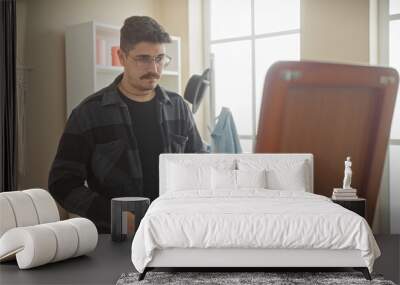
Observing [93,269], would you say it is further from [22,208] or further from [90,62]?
[90,62]

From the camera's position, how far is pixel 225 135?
623 cm

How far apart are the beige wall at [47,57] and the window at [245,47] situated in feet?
2.23

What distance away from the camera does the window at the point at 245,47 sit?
19.9ft

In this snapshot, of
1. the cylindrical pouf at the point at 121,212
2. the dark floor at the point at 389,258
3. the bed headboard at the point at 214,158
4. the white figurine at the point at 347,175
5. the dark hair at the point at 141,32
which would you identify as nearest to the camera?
the dark floor at the point at 389,258

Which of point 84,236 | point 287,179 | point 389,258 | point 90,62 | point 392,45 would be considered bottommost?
point 389,258

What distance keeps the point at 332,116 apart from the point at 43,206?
2.65 metres

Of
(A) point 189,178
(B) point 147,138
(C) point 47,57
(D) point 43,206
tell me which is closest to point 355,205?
(A) point 189,178

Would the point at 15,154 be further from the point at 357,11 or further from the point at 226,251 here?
the point at 357,11

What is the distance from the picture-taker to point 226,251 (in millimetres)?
4273

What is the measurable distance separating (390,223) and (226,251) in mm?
2369

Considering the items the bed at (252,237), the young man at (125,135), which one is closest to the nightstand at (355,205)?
the bed at (252,237)

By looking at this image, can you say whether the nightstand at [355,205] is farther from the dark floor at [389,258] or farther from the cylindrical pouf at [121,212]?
the cylindrical pouf at [121,212]

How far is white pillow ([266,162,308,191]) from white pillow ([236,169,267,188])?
83 mm

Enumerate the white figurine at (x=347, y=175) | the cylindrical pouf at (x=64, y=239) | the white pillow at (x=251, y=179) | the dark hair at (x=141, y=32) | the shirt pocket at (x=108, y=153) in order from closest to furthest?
the cylindrical pouf at (x=64, y=239) → the white pillow at (x=251, y=179) → the white figurine at (x=347, y=175) → the shirt pocket at (x=108, y=153) → the dark hair at (x=141, y=32)
